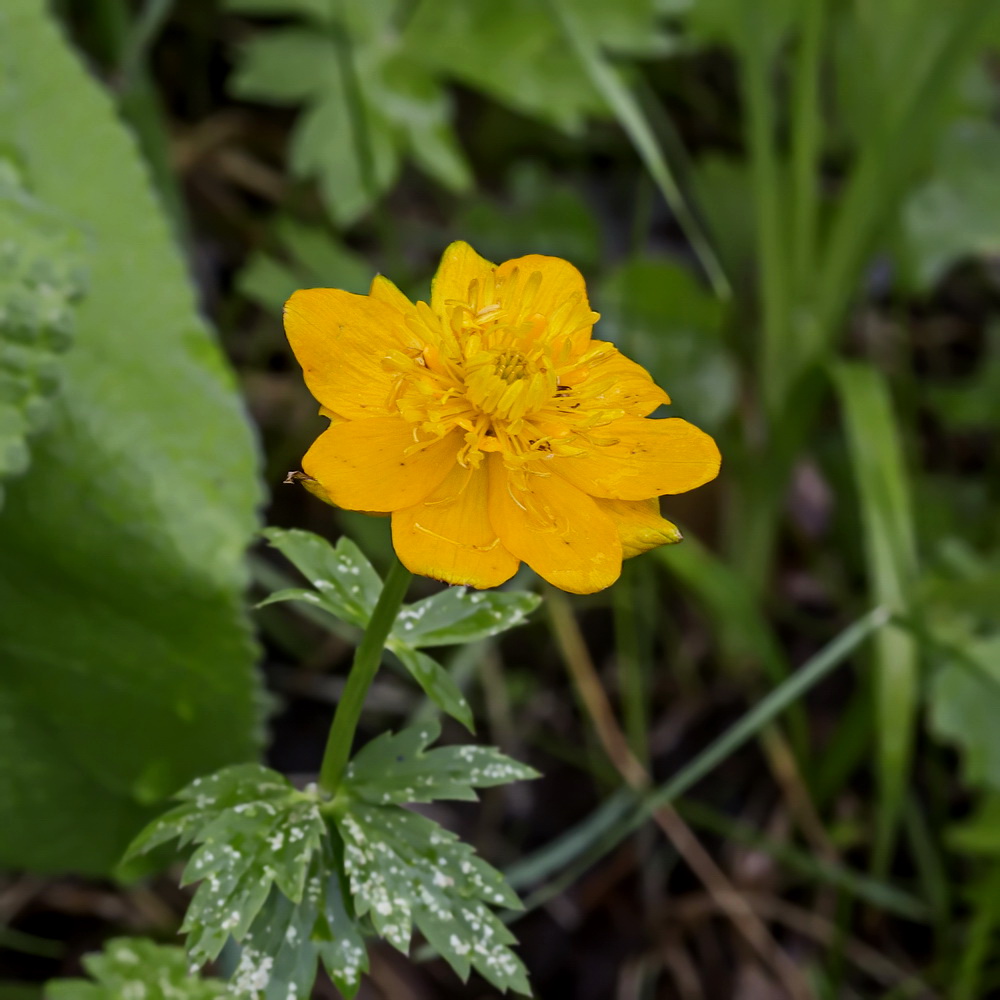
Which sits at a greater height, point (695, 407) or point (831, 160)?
point (831, 160)

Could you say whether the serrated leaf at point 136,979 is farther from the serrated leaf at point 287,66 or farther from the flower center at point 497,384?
the serrated leaf at point 287,66

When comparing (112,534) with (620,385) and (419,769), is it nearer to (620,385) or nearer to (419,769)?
(419,769)

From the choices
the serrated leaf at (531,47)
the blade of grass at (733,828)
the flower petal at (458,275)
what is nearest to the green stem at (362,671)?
the flower petal at (458,275)

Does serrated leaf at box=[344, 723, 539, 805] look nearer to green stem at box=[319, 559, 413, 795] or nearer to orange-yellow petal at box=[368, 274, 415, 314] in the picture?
green stem at box=[319, 559, 413, 795]

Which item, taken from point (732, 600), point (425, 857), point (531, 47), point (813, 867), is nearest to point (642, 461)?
point (425, 857)

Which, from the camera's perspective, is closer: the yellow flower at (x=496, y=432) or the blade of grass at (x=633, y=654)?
the yellow flower at (x=496, y=432)

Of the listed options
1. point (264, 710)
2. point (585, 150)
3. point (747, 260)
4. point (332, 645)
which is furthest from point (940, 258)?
point (264, 710)

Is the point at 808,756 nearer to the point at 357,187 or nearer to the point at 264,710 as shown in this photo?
the point at 264,710
